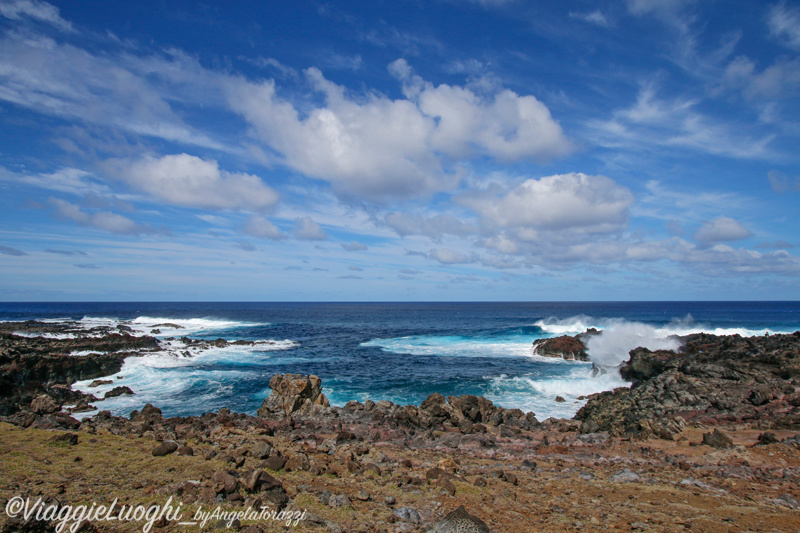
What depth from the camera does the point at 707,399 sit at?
65.2ft

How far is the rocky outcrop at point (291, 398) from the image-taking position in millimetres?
20494

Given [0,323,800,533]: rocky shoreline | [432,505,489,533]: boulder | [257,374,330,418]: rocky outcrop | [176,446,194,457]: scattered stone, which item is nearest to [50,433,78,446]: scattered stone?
[0,323,800,533]: rocky shoreline

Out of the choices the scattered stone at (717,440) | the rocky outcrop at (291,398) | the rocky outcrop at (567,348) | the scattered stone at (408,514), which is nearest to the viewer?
the scattered stone at (408,514)

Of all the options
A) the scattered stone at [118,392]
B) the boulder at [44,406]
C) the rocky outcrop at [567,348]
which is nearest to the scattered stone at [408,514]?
the boulder at [44,406]

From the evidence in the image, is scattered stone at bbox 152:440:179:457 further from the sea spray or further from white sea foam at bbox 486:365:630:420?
the sea spray

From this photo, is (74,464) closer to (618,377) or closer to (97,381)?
(97,381)

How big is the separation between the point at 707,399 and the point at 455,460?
51.7 ft

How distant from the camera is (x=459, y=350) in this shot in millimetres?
50062

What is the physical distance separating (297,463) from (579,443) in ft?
36.4

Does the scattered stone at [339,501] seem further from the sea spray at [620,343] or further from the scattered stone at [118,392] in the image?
the sea spray at [620,343]

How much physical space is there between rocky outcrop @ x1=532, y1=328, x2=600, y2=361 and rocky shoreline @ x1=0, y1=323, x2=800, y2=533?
67.1ft

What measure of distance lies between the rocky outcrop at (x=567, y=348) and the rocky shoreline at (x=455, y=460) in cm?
2044

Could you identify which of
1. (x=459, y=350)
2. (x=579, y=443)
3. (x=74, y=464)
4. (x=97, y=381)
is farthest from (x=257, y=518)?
(x=459, y=350)

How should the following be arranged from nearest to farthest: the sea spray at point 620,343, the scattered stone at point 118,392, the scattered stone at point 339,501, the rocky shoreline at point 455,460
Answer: the rocky shoreline at point 455,460, the scattered stone at point 339,501, the scattered stone at point 118,392, the sea spray at point 620,343
